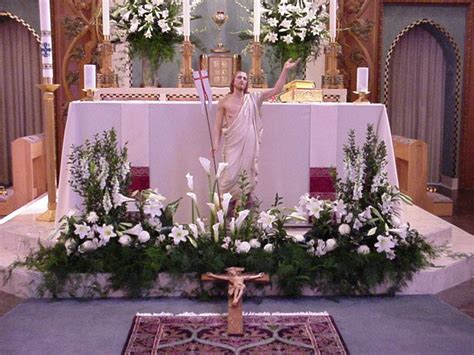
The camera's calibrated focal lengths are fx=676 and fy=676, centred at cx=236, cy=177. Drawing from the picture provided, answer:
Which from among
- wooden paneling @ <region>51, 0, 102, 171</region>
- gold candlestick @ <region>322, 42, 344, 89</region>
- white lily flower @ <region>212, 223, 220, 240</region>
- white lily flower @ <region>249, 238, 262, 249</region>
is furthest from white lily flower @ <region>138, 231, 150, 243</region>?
wooden paneling @ <region>51, 0, 102, 171</region>

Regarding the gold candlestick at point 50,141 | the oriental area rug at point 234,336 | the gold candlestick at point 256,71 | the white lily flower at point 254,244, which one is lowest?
the oriental area rug at point 234,336

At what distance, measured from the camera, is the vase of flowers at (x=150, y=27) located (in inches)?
240

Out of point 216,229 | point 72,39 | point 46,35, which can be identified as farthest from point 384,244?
point 72,39

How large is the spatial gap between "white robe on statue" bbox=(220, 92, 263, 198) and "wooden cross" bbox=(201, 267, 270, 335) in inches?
39.4

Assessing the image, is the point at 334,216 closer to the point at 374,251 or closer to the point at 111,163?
the point at 374,251

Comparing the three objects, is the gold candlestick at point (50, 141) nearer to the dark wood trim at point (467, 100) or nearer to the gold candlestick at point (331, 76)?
the gold candlestick at point (331, 76)

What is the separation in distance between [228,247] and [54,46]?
5333 mm

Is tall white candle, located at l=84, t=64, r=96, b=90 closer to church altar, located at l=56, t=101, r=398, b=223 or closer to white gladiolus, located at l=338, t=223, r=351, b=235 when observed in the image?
church altar, located at l=56, t=101, r=398, b=223

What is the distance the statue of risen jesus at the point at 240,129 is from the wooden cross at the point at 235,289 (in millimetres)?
1019

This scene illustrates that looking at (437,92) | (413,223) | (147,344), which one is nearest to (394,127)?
(437,92)

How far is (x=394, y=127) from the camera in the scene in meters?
10.5

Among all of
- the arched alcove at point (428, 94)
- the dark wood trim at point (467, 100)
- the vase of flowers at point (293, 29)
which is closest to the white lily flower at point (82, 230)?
the vase of flowers at point (293, 29)

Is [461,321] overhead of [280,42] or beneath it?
beneath

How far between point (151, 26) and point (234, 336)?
3149mm
